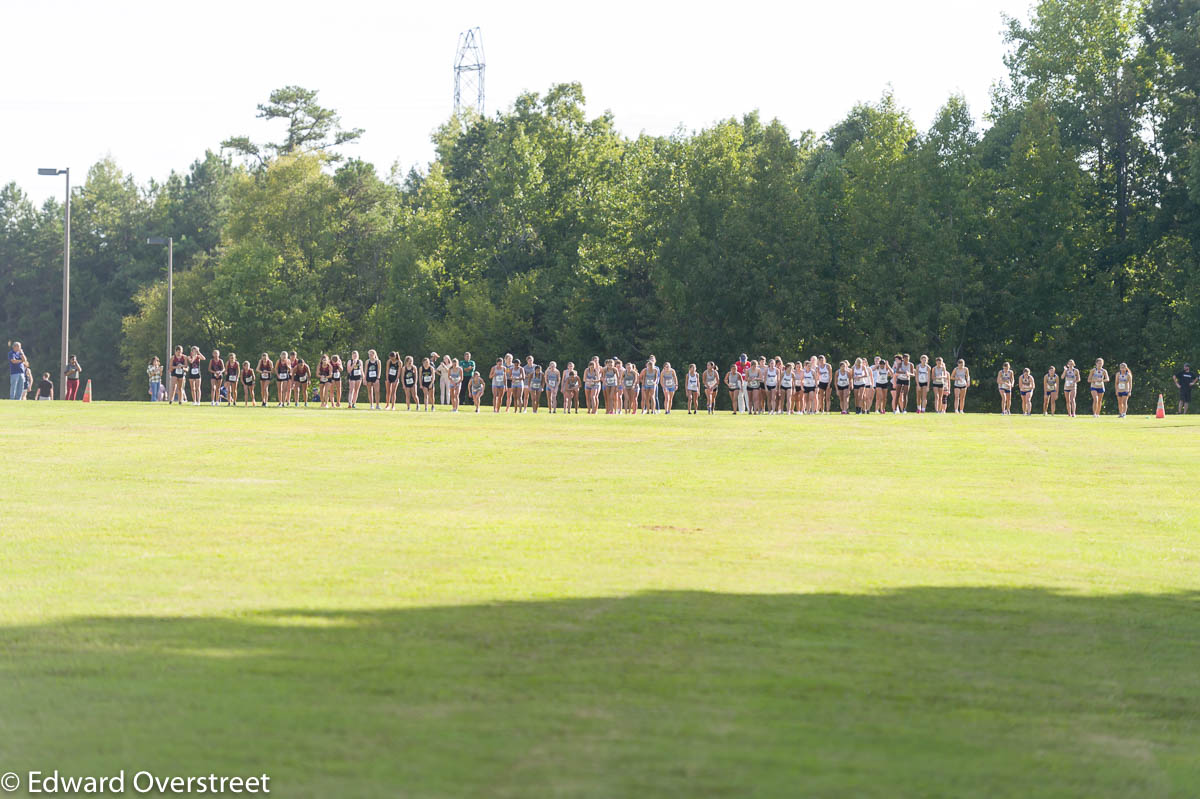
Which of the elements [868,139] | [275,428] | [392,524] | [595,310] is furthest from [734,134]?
[392,524]

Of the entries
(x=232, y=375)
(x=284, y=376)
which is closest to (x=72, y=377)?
(x=232, y=375)

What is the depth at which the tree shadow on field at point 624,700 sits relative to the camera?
17.1 feet

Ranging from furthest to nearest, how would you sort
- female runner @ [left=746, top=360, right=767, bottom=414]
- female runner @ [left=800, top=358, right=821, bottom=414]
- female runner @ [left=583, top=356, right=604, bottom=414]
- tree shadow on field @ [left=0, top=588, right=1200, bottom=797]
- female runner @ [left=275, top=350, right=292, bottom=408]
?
female runner @ [left=275, top=350, right=292, bottom=408]
female runner @ [left=746, top=360, right=767, bottom=414]
female runner @ [left=800, top=358, right=821, bottom=414]
female runner @ [left=583, top=356, right=604, bottom=414]
tree shadow on field @ [left=0, top=588, right=1200, bottom=797]

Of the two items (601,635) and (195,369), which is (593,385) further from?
(601,635)

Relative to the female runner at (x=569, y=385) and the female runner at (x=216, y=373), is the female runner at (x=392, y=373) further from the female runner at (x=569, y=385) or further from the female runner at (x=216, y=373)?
the female runner at (x=216, y=373)

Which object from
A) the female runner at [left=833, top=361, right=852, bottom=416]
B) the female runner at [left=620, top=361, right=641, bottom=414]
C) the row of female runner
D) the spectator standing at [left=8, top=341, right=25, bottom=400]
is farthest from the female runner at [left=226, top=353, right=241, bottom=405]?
the female runner at [left=833, top=361, right=852, bottom=416]

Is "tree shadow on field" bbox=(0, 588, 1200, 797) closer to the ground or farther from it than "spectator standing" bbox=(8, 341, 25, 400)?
closer to the ground

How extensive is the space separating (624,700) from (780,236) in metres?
68.5

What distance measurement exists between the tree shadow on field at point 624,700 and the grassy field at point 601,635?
0.08 feet

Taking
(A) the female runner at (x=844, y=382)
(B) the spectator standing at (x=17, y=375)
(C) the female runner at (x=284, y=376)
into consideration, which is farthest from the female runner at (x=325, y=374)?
(A) the female runner at (x=844, y=382)

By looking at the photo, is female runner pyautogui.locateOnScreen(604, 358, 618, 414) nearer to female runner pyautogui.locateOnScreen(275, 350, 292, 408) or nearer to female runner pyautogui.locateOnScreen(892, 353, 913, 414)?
female runner pyautogui.locateOnScreen(892, 353, 913, 414)

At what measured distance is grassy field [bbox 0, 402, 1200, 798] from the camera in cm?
537

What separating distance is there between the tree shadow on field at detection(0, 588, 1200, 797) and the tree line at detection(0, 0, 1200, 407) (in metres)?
60.0

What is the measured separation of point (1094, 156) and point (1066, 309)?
9579 mm
